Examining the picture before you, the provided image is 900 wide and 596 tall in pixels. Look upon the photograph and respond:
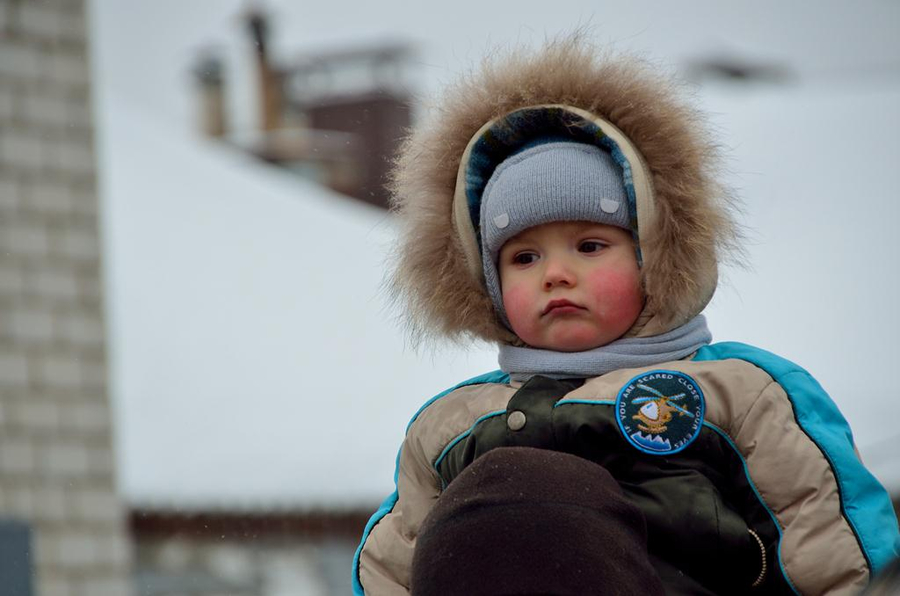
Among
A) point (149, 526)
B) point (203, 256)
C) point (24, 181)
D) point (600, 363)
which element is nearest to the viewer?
point (600, 363)

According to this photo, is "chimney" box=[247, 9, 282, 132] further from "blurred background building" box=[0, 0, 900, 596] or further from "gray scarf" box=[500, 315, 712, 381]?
"gray scarf" box=[500, 315, 712, 381]

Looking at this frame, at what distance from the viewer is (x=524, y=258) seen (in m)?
1.60

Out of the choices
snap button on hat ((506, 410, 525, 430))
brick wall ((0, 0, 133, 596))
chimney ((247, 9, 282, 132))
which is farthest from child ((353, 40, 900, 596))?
chimney ((247, 9, 282, 132))

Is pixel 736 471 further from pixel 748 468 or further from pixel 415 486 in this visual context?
pixel 415 486

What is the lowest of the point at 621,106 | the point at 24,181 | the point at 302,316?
the point at 302,316

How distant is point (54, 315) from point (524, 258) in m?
5.51

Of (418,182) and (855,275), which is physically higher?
(418,182)

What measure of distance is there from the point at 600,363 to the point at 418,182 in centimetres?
33

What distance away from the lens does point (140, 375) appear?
8.13m

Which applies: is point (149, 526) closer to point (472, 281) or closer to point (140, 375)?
point (140, 375)

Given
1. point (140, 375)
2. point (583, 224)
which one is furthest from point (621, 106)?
point (140, 375)

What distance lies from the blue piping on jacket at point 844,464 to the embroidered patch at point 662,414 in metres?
0.10

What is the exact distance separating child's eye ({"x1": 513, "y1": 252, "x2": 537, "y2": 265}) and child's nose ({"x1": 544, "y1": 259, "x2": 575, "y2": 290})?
0.05 meters

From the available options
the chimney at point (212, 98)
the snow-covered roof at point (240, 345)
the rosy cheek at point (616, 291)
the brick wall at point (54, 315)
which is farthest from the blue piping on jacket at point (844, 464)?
the chimney at point (212, 98)
